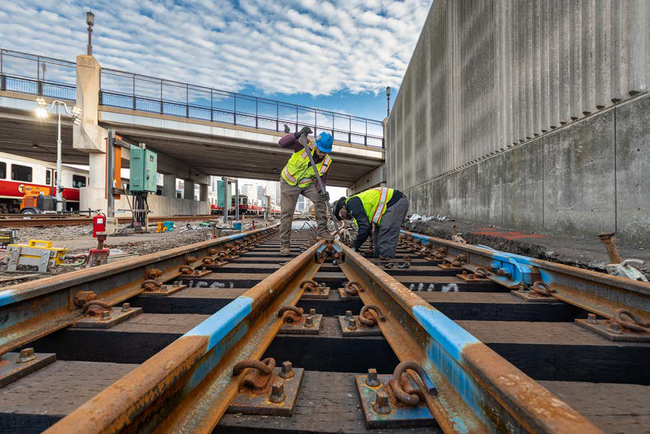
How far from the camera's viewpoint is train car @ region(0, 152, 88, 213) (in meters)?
17.5

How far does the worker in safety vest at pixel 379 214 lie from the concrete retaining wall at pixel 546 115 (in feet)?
8.36

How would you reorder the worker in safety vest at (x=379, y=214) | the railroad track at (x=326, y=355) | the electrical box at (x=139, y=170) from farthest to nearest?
1. the electrical box at (x=139, y=170)
2. the worker in safety vest at (x=379, y=214)
3. the railroad track at (x=326, y=355)

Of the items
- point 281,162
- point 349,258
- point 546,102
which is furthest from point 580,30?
point 281,162

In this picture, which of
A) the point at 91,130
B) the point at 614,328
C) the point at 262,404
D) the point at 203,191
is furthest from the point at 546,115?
the point at 203,191

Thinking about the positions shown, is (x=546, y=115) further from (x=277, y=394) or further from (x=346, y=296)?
(x=277, y=394)

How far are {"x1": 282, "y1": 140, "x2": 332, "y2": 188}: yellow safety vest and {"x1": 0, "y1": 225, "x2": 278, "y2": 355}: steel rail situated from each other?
2.63 m

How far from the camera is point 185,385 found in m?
0.89

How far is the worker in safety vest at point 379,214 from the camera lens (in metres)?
4.08

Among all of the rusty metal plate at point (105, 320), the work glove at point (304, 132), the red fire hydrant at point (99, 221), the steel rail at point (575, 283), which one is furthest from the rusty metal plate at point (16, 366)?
the red fire hydrant at point (99, 221)

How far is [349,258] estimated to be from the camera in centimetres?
331

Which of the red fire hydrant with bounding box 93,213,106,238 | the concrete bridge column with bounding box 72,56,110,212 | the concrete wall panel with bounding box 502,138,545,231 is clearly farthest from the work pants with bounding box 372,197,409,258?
the concrete bridge column with bounding box 72,56,110,212

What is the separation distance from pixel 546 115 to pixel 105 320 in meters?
6.48

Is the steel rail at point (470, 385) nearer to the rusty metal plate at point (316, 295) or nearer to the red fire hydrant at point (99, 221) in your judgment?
the rusty metal plate at point (316, 295)

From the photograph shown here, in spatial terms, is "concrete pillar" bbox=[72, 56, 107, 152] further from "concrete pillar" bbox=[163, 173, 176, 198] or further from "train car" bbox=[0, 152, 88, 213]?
"concrete pillar" bbox=[163, 173, 176, 198]
